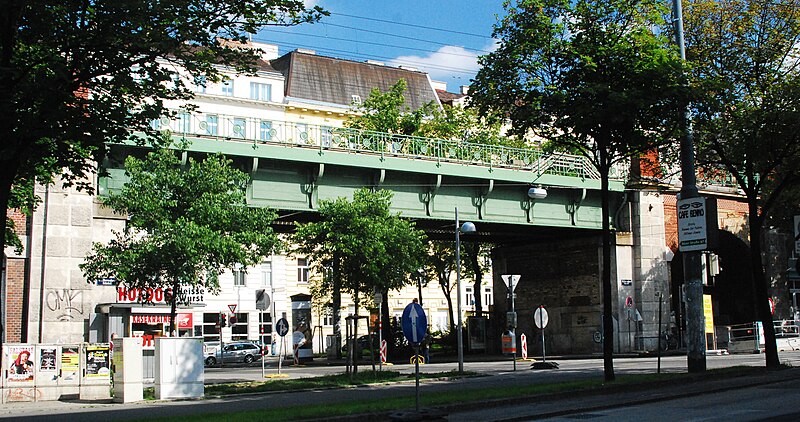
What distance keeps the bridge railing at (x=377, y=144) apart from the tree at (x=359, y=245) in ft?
7.59

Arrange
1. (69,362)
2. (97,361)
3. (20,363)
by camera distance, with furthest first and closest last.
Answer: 1. (97,361)
2. (69,362)
3. (20,363)

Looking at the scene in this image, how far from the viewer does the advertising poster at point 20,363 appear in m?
23.0

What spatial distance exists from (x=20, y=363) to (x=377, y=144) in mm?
17317

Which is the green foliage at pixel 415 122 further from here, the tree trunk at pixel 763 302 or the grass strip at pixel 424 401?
the grass strip at pixel 424 401

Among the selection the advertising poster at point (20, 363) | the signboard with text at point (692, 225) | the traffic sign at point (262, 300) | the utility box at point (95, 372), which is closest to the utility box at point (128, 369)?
the utility box at point (95, 372)

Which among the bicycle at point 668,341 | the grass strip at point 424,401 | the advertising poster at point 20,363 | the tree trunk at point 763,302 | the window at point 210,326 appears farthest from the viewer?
the window at point 210,326

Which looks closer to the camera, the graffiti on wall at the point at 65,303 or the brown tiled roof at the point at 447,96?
the graffiti on wall at the point at 65,303

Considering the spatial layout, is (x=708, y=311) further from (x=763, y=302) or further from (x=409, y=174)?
(x=763, y=302)

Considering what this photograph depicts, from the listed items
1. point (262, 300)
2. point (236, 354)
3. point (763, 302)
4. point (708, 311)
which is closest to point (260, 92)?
point (236, 354)

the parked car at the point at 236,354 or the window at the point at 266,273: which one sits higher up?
the window at the point at 266,273

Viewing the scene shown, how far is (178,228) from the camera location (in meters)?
28.1

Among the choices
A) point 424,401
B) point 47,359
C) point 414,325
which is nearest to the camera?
point 414,325

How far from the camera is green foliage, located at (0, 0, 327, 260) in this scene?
14.1 metres

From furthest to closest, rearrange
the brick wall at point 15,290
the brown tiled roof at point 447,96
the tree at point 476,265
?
the brown tiled roof at point 447,96 → the tree at point 476,265 → the brick wall at point 15,290
